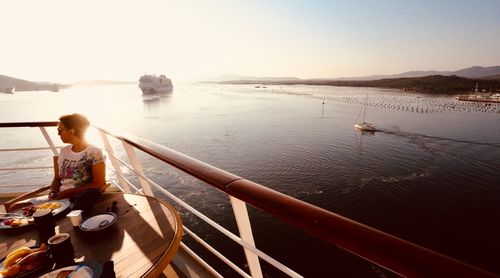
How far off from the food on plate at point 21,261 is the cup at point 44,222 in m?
0.22

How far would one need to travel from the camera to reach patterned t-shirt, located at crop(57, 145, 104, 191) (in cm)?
281

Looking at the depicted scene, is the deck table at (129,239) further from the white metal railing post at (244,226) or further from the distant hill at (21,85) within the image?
the distant hill at (21,85)

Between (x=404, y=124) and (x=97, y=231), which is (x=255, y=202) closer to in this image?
(x=97, y=231)

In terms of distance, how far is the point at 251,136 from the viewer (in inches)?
1496

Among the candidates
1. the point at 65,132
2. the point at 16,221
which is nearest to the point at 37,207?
the point at 16,221

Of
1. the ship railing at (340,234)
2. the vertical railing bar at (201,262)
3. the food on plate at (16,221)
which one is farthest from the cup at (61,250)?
the vertical railing bar at (201,262)

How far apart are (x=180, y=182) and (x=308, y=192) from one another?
11.8 metres

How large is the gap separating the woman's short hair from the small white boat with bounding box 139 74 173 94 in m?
107

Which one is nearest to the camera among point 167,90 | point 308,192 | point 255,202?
point 255,202

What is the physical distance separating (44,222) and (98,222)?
34 centimetres

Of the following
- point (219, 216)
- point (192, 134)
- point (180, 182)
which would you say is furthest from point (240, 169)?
point (192, 134)

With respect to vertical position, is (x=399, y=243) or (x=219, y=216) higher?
(x=399, y=243)

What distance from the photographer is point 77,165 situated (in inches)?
113

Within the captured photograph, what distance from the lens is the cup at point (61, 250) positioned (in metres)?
1.42
